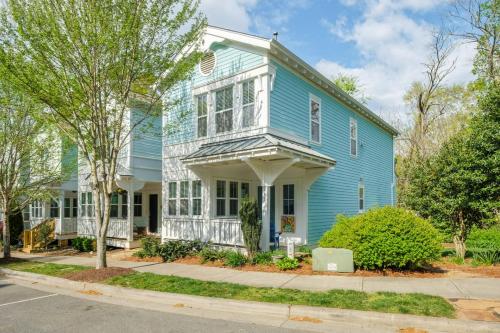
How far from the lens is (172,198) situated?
15430 millimetres

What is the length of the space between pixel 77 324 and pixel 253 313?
10.0 feet

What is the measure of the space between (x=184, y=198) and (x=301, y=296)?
8797 mm

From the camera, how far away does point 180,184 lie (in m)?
15.1

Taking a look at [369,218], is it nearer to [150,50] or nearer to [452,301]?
[452,301]

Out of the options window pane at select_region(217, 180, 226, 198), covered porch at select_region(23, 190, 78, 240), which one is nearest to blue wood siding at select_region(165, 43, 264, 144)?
window pane at select_region(217, 180, 226, 198)

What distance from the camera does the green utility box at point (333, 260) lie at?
30.3ft

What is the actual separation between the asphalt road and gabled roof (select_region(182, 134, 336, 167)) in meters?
5.61

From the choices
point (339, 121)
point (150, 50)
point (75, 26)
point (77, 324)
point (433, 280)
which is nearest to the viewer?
point (77, 324)

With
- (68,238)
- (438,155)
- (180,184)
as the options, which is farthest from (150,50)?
(68,238)

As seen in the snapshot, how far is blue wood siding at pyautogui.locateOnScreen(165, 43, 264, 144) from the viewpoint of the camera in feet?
43.0

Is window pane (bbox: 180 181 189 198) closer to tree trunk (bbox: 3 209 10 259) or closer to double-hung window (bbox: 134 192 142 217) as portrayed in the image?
double-hung window (bbox: 134 192 142 217)

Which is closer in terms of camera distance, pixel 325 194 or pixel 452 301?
pixel 452 301

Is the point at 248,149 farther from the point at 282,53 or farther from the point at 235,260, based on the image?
the point at 282,53

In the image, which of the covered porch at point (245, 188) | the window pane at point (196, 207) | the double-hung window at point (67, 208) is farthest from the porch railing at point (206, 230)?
the double-hung window at point (67, 208)
